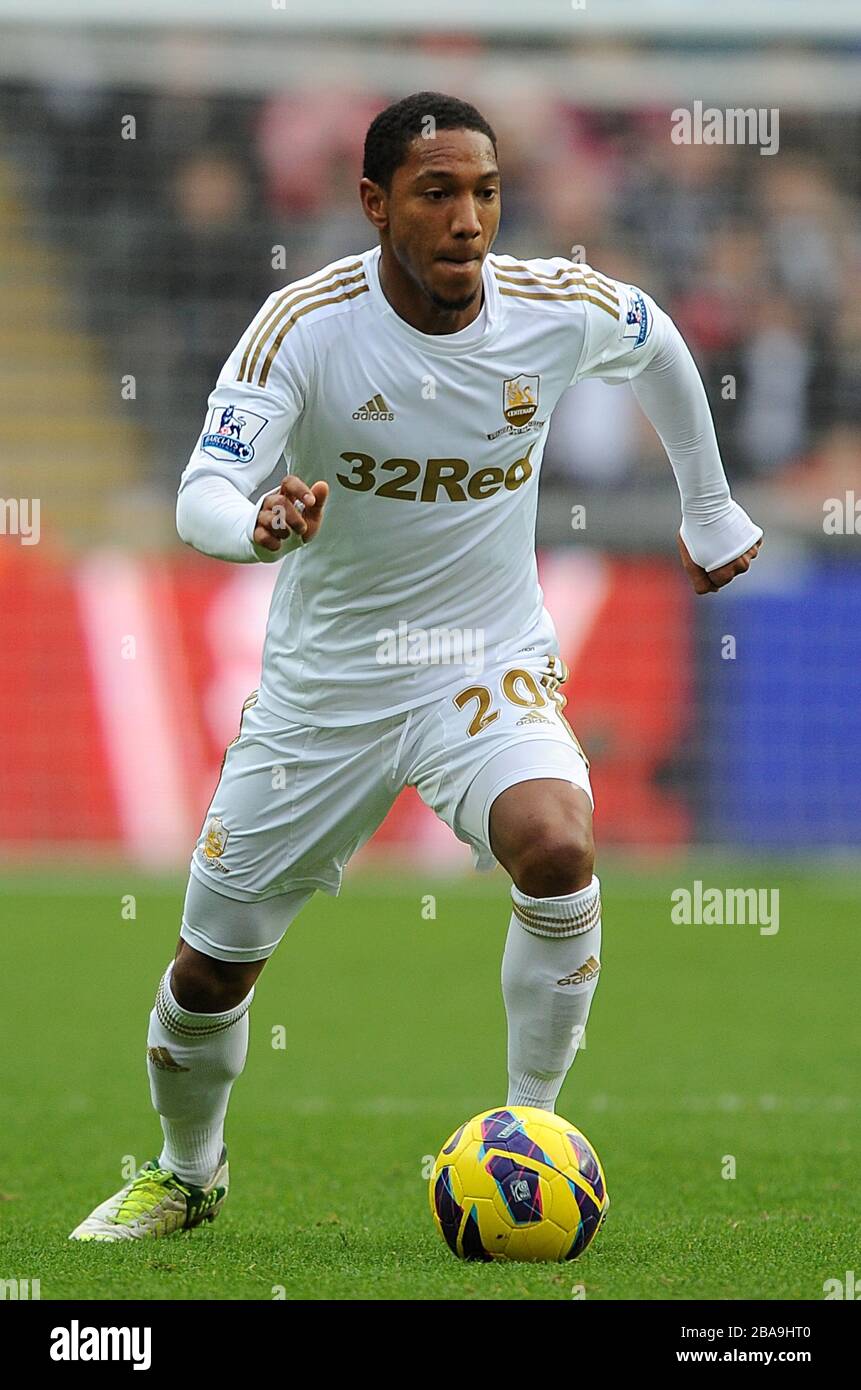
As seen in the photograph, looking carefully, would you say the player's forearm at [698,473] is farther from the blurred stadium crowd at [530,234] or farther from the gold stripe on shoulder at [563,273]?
the blurred stadium crowd at [530,234]

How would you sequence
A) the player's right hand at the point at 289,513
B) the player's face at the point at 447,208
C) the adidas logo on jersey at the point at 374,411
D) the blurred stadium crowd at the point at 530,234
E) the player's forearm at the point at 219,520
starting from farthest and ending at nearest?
the blurred stadium crowd at the point at 530,234, the adidas logo on jersey at the point at 374,411, the player's face at the point at 447,208, the player's forearm at the point at 219,520, the player's right hand at the point at 289,513

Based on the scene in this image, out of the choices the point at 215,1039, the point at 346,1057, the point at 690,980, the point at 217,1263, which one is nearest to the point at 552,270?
the point at 215,1039

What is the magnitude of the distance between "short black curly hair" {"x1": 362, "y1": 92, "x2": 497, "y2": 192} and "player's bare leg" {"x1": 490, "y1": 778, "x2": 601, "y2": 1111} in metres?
1.49

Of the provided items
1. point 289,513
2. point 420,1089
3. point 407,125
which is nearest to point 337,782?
point 289,513

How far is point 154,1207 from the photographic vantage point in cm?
553

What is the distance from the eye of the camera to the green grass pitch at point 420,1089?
484cm

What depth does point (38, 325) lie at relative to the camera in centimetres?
1578

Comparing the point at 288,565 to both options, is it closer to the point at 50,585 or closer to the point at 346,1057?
the point at 346,1057

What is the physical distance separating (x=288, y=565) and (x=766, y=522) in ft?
31.8

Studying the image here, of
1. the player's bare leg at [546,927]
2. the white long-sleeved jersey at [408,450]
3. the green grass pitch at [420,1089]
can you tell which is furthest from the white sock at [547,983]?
the white long-sleeved jersey at [408,450]

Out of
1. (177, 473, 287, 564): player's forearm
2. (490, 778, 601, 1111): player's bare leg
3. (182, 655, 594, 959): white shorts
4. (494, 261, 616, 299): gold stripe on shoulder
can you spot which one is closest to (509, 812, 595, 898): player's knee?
(490, 778, 601, 1111): player's bare leg

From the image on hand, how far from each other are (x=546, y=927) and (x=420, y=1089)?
3126 millimetres

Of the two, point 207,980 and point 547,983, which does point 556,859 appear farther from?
point 207,980

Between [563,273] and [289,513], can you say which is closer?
[289,513]
